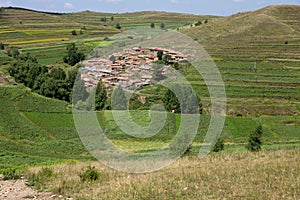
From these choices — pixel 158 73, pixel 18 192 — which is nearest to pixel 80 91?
pixel 158 73

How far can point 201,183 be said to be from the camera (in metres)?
8.82

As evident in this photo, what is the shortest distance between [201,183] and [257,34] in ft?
300

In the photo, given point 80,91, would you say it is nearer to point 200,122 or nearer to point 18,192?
point 200,122

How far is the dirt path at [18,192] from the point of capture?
8812 millimetres

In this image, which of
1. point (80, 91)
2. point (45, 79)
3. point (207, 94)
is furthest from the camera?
point (45, 79)

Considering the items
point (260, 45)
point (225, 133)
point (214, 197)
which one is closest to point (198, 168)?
point (214, 197)

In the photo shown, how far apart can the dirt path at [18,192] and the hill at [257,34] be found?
64.2m

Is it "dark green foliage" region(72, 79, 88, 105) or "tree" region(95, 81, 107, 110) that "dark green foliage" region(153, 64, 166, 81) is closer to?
"tree" region(95, 81, 107, 110)

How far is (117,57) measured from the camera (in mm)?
39406

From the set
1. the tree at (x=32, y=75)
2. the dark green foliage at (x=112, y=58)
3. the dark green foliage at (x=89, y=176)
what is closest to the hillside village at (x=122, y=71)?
the dark green foliage at (x=112, y=58)

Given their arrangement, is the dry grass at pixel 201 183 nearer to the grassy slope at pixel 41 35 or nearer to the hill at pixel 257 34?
the hill at pixel 257 34

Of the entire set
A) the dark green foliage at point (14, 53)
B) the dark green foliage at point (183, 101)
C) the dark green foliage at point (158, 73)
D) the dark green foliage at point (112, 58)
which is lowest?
the dark green foliage at point (183, 101)

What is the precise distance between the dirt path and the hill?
64.2m

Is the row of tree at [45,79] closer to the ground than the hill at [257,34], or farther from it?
closer to the ground
